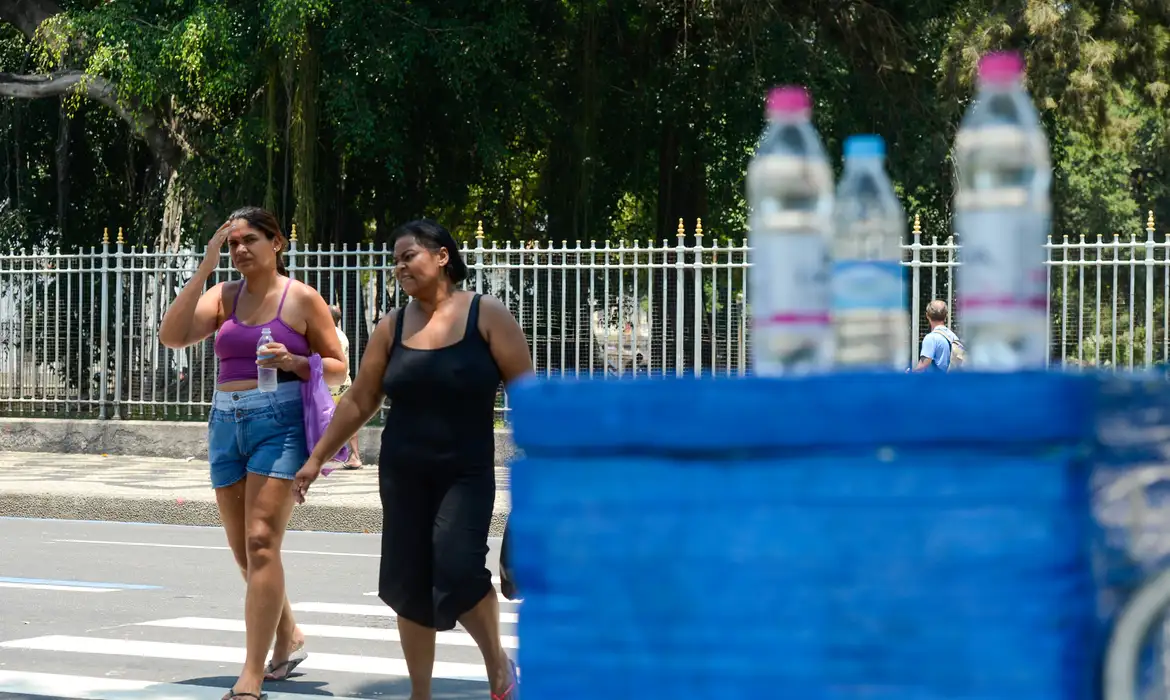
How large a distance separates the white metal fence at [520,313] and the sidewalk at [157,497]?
168 cm

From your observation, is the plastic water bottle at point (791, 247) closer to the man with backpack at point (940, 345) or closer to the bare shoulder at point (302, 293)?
the bare shoulder at point (302, 293)

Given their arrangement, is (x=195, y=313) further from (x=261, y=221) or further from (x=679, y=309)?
(x=679, y=309)

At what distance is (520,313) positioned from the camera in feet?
53.2

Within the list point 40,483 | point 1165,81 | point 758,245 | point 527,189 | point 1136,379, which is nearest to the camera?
point 1136,379

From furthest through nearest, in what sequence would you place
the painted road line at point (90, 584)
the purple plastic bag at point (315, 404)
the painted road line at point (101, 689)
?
the painted road line at point (90, 584) < the painted road line at point (101, 689) < the purple plastic bag at point (315, 404)

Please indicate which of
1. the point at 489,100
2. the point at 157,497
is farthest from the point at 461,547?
the point at 489,100

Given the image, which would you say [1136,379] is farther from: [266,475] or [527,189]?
[527,189]

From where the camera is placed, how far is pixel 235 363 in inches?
242

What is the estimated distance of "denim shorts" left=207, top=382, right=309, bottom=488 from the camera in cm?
597

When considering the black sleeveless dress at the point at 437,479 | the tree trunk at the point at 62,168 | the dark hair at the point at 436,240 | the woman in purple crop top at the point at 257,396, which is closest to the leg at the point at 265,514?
the woman in purple crop top at the point at 257,396

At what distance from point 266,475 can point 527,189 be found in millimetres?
18460

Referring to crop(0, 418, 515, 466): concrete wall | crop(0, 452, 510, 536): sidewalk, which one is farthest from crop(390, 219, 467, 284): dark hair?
crop(0, 418, 515, 466): concrete wall

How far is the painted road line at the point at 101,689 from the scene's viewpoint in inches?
250

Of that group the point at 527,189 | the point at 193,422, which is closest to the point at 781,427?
the point at 193,422
